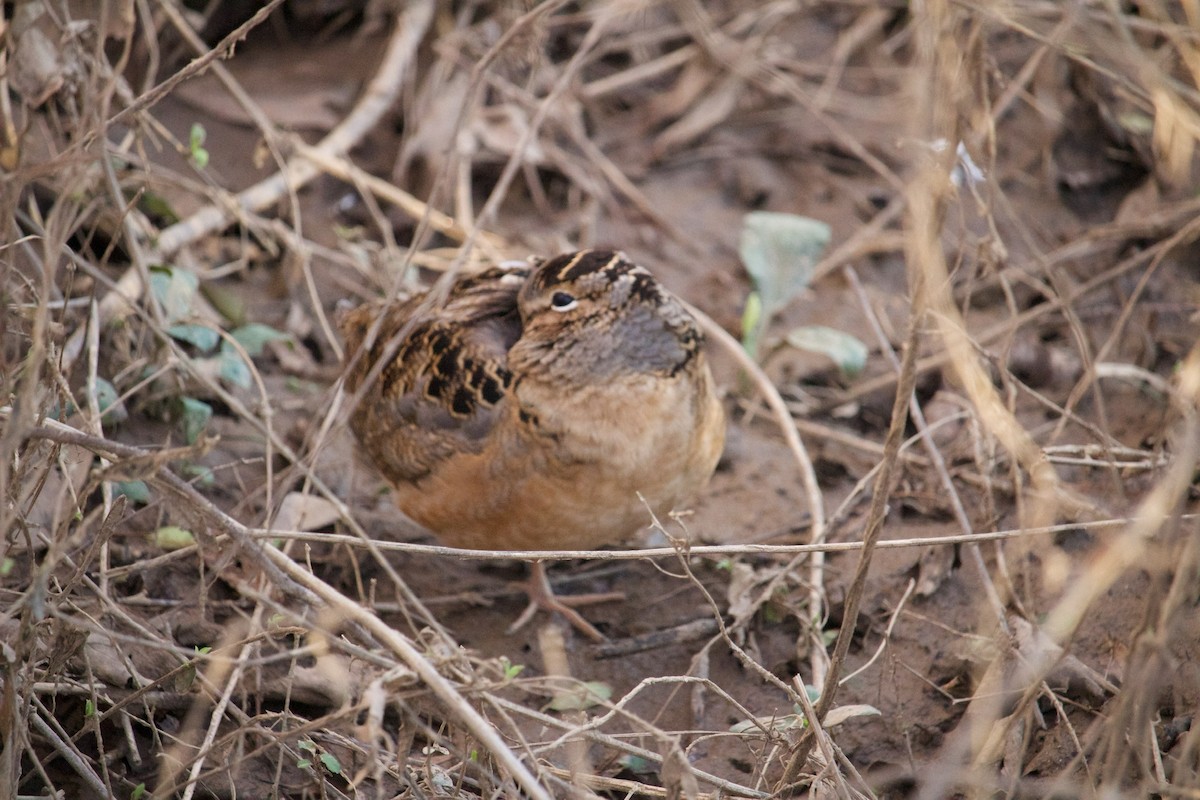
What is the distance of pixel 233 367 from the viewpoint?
169 inches

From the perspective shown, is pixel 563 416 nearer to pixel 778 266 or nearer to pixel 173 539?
pixel 173 539

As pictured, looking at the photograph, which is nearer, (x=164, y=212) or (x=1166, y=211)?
(x=164, y=212)

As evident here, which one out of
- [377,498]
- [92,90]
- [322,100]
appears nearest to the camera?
[92,90]

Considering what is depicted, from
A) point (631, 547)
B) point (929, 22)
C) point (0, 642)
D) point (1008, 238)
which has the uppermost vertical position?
point (929, 22)

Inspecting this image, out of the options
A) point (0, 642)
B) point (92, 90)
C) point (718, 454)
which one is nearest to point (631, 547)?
point (718, 454)

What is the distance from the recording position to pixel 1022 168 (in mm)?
6008

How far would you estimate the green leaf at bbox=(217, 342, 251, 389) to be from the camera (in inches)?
169

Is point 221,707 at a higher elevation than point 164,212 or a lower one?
lower

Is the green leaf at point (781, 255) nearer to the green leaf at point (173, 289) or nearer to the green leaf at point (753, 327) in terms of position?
the green leaf at point (753, 327)

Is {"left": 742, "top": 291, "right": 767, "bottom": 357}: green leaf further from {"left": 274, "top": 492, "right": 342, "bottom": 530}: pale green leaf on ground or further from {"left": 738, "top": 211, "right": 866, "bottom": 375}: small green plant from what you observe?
{"left": 274, "top": 492, "right": 342, "bottom": 530}: pale green leaf on ground

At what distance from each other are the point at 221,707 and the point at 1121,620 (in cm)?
265

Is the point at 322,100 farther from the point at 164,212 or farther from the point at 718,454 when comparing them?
the point at 718,454

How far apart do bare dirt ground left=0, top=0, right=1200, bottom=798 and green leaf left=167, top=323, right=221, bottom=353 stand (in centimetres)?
1

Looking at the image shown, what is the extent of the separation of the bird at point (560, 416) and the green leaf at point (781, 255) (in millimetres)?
1102
